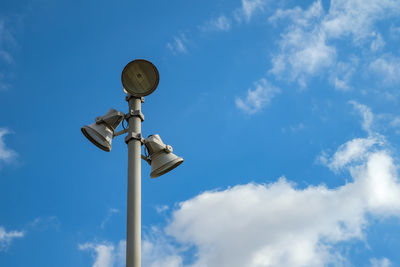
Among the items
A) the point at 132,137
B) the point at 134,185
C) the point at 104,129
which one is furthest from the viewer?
the point at 104,129

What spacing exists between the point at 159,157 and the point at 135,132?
82cm

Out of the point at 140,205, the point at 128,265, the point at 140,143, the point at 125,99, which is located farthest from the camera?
the point at 125,99

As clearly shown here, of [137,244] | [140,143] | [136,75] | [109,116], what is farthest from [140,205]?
[136,75]

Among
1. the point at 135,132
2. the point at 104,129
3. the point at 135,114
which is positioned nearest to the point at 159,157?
the point at 135,132

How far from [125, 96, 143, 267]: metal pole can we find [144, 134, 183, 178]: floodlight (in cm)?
44

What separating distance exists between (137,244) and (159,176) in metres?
2.15

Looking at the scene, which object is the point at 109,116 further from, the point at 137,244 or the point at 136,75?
the point at 137,244

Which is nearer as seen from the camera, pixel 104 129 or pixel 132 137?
pixel 132 137

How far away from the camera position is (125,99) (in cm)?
1073

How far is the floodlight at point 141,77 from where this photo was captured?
10648 mm

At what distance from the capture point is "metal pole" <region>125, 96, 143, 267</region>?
8.64 meters

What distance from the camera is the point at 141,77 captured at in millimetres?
10766

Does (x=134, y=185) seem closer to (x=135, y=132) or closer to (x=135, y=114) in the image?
(x=135, y=132)

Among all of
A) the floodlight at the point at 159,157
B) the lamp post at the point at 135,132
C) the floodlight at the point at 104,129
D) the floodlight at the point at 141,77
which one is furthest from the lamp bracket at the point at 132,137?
the floodlight at the point at 141,77
